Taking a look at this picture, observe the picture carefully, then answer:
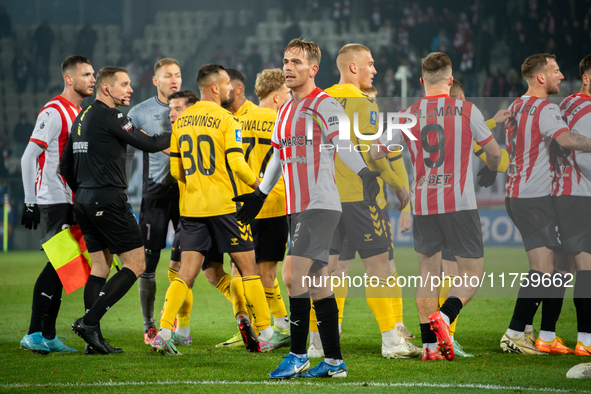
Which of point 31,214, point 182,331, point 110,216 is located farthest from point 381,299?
point 31,214

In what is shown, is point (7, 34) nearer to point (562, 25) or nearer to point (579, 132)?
point (562, 25)

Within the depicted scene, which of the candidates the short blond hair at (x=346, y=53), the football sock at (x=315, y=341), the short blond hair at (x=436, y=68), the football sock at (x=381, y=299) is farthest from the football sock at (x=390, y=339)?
the short blond hair at (x=346, y=53)

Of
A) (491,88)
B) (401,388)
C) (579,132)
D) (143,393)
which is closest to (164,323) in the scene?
(143,393)

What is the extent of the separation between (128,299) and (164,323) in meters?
3.96

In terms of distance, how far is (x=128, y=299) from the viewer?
8.34m

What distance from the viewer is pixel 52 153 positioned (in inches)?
205

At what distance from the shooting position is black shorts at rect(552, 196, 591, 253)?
15.6 ft

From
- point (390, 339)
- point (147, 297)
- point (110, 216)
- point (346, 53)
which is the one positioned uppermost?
point (346, 53)

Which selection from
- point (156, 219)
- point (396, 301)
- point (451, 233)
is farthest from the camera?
point (156, 219)

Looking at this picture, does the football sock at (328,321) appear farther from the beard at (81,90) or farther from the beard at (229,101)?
the beard at (81,90)

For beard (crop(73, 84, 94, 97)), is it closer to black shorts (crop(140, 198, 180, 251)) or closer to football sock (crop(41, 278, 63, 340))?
black shorts (crop(140, 198, 180, 251))

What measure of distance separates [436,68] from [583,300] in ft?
6.82

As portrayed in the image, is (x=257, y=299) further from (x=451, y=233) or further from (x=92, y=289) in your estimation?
(x=451, y=233)

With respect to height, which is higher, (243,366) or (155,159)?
(155,159)
